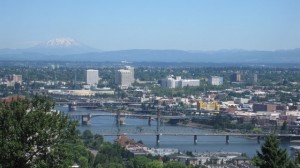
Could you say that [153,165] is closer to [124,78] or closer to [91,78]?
[124,78]

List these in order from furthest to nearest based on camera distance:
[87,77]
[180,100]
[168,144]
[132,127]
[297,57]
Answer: [297,57]
[87,77]
[180,100]
[132,127]
[168,144]

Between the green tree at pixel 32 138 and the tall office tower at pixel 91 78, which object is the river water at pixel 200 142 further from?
the tall office tower at pixel 91 78

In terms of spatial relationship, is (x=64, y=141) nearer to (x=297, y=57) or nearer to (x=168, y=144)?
(x=168, y=144)

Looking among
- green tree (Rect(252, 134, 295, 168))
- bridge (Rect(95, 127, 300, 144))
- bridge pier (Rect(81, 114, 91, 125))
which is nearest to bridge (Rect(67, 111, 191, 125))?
bridge pier (Rect(81, 114, 91, 125))

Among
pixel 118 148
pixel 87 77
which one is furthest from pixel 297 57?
pixel 118 148

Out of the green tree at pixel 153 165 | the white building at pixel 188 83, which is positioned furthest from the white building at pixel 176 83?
the green tree at pixel 153 165

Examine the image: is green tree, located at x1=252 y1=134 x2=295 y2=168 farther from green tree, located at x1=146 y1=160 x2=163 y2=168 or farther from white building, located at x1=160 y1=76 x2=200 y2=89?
white building, located at x1=160 y1=76 x2=200 y2=89

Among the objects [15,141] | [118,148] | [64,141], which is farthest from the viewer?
[118,148]

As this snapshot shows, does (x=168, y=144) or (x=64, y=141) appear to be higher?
(x=64, y=141)

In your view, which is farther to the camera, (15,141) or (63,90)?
(63,90)
